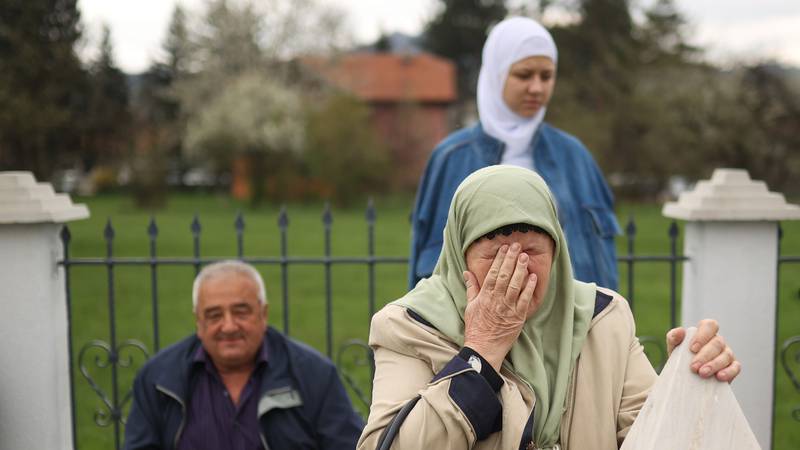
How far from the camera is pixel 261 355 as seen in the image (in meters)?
3.40

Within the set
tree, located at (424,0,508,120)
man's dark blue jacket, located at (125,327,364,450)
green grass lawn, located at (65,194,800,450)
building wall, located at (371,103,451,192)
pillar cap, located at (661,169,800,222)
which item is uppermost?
tree, located at (424,0,508,120)

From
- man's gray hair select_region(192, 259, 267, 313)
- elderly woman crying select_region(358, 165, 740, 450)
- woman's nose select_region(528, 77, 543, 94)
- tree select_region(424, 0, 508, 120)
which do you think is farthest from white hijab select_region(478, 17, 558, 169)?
tree select_region(424, 0, 508, 120)

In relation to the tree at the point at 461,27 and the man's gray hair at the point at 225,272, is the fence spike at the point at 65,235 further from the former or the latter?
the tree at the point at 461,27

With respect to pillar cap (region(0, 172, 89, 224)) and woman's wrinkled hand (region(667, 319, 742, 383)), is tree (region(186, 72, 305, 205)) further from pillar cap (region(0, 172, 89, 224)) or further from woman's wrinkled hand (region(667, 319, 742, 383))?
woman's wrinkled hand (region(667, 319, 742, 383))

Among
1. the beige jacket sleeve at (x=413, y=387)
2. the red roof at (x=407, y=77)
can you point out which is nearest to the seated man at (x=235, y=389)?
the beige jacket sleeve at (x=413, y=387)

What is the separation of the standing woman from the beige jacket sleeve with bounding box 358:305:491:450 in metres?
1.31

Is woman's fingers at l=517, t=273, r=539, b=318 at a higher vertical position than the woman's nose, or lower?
lower

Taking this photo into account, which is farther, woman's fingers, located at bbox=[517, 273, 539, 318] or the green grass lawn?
the green grass lawn

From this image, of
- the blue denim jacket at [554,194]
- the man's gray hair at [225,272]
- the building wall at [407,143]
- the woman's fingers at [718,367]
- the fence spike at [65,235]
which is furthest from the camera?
the building wall at [407,143]

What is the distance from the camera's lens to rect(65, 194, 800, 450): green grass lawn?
6598 mm

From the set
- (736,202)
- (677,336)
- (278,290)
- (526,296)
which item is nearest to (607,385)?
(677,336)

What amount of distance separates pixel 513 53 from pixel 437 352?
73.1 inches

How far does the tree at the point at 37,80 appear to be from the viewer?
501 inches

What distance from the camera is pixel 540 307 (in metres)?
1.98
